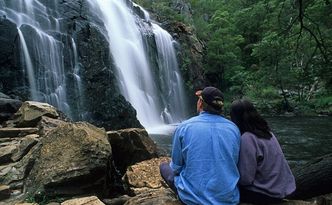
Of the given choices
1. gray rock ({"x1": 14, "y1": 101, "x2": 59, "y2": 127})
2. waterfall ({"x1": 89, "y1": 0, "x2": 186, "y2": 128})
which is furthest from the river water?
gray rock ({"x1": 14, "y1": 101, "x2": 59, "y2": 127})

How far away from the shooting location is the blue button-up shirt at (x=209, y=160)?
3.90m

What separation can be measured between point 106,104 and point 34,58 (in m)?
3.23

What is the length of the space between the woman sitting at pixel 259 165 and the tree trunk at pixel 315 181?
114 cm

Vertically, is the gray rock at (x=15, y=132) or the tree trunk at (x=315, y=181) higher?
the gray rock at (x=15, y=132)

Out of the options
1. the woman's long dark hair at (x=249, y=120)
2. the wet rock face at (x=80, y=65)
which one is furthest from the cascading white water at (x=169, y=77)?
the woman's long dark hair at (x=249, y=120)

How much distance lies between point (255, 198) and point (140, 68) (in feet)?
72.9

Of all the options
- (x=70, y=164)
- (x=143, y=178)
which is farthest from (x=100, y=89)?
(x=70, y=164)

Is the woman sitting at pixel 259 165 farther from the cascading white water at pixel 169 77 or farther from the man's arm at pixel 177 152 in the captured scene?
the cascading white water at pixel 169 77

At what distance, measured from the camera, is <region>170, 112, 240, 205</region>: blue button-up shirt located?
3900 mm

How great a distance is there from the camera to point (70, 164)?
5906mm

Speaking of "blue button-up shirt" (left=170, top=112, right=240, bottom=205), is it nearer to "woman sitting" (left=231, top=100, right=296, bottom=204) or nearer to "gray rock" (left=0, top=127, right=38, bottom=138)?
"woman sitting" (left=231, top=100, right=296, bottom=204)

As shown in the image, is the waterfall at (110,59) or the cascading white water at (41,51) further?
the waterfall at (110,59)

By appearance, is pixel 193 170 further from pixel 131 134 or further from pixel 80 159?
pixel 131 134

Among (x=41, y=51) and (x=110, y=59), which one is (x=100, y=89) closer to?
(x=41, y=51)
